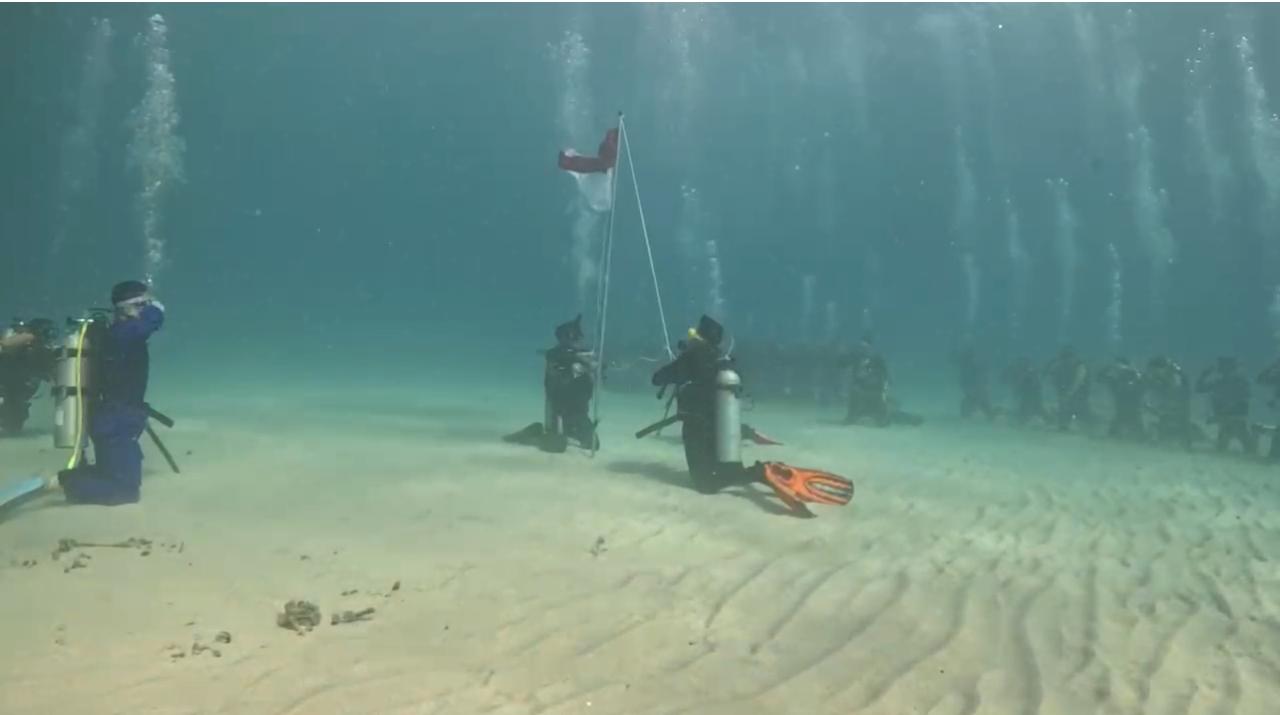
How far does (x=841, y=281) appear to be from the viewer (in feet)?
552

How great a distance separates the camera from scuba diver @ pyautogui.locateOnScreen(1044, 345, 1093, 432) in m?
18.6

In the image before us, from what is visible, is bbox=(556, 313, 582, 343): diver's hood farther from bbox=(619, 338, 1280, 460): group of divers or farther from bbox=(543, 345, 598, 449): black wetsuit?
bbox=(619, 338, 1280, 460): group of divers

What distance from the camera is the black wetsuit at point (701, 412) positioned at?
893cm

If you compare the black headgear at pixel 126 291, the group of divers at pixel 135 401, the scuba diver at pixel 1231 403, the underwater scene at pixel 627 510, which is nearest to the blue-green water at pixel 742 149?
the underwater scene at pixel 627 510

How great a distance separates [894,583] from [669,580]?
173cm

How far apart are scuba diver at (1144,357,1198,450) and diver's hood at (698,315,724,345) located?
471 inches

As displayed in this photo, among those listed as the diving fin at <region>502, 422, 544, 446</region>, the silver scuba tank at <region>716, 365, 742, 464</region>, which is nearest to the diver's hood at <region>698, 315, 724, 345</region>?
the silver scuba tank at <region>716, 365, 742, 464</region>

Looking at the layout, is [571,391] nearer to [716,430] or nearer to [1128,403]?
[716,430]

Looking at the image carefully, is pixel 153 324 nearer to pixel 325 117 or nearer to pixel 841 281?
pixel 325 117

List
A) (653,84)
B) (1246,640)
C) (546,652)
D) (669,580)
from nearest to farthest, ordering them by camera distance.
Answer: (546,652) → (1246,640) → (669,580) → (653,84)

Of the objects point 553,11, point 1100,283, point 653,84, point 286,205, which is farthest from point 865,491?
point 286,205

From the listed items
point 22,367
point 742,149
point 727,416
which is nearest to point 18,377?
point 22,367

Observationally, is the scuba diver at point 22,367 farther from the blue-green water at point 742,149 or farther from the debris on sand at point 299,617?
the blue-green water at point 742,149

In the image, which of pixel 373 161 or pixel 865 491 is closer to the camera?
pixel 865 491
